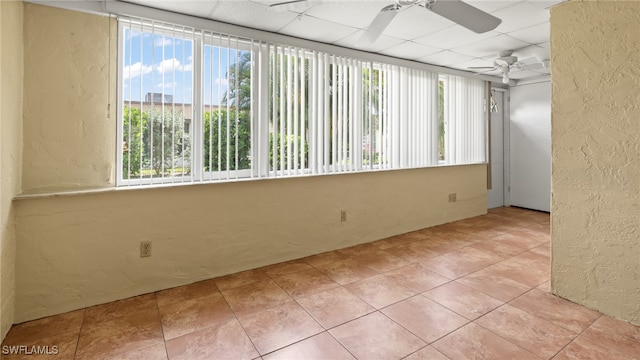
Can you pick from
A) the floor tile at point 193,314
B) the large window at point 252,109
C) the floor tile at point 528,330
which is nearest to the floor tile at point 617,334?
the floor tile at point 528,330

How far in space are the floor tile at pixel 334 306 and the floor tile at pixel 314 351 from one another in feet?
0.52

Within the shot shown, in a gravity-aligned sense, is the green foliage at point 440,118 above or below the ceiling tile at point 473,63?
below

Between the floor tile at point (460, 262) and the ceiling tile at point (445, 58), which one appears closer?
the floor tile at point (460, 262)

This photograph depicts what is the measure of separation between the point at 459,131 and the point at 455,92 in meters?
0.61

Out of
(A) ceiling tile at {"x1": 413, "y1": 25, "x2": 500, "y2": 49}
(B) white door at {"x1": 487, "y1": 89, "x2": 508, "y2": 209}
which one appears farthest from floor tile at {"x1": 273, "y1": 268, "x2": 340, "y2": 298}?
(B) white door at {"x1": 487, "y1": 89, "x2": 508, "y2": 209}

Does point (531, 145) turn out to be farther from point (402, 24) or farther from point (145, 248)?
point (145, 248)

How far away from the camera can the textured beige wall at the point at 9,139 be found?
5.84 ft

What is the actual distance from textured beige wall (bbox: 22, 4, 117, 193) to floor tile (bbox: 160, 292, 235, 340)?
1127 mm

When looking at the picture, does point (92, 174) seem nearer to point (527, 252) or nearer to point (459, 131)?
point (527, 252)

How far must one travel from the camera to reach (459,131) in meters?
4.86

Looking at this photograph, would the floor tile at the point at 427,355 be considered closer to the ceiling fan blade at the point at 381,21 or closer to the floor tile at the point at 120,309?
the floor tile at the point at 120,309

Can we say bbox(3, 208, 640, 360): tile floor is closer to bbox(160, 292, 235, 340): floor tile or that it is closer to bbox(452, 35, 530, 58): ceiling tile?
bbox(160, 292, 235, 340): floor tile

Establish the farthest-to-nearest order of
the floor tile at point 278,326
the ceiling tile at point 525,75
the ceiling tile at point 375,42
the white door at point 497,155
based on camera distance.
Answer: the white door at point 497,155 < the ceiling tile at point 525,75 < the ceiling tile at point 375,42 < the floor tile at point 278,326

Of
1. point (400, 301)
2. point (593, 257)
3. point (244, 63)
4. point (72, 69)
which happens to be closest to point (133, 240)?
point (72, 69)
